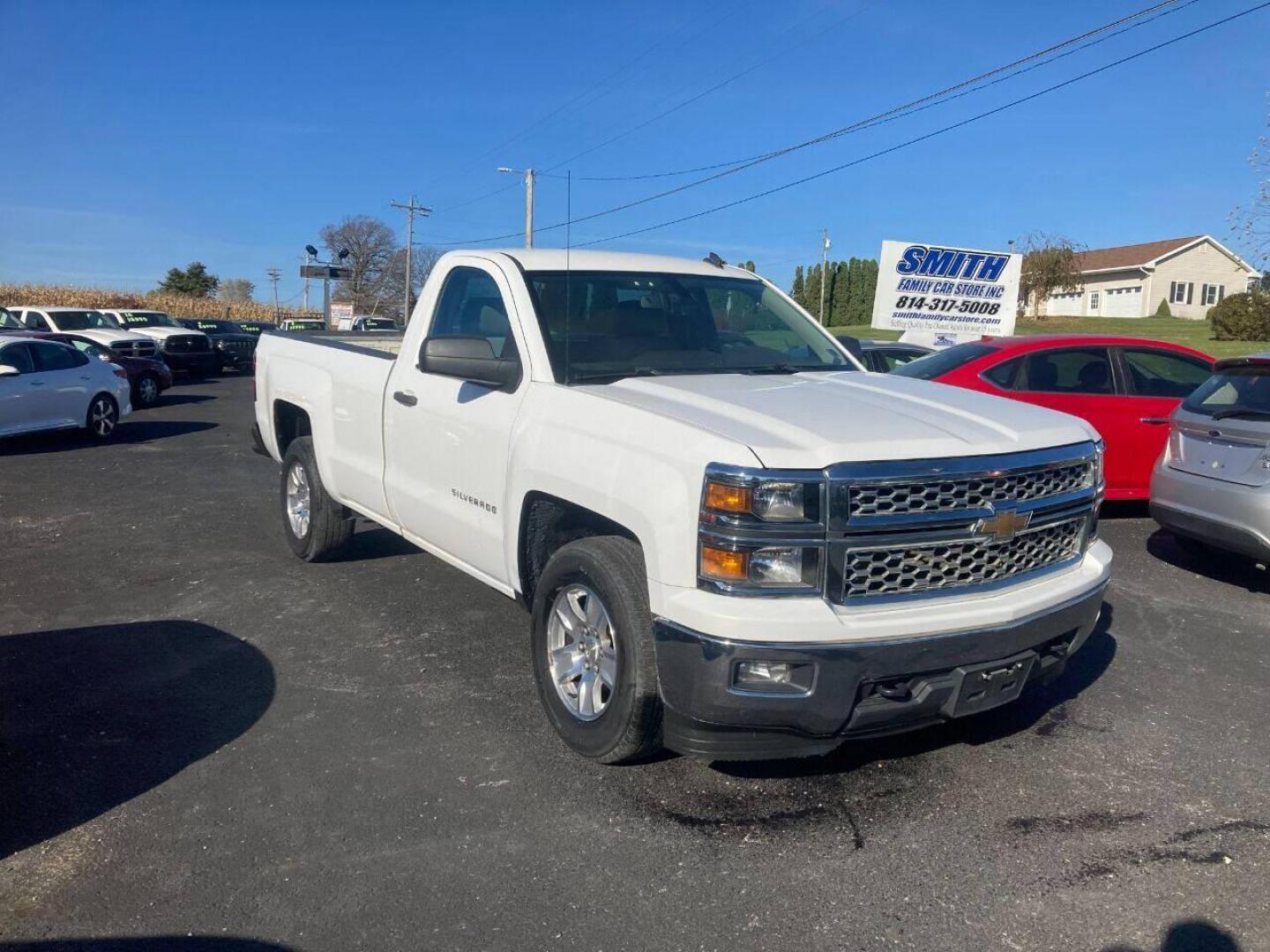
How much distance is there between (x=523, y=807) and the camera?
3732 millimetres

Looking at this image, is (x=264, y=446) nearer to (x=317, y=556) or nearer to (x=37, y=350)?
(x=317, y=556)

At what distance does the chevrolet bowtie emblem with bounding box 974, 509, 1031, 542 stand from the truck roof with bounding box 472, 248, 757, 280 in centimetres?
231

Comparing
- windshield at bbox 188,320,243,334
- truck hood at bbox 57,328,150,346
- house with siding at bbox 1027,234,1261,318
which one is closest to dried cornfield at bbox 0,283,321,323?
windshield at bbox 188,320,243,334

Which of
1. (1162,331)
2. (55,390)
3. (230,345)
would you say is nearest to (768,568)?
(55,390)

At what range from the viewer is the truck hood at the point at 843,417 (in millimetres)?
3418

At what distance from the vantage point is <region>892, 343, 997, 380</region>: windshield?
8.69 meters

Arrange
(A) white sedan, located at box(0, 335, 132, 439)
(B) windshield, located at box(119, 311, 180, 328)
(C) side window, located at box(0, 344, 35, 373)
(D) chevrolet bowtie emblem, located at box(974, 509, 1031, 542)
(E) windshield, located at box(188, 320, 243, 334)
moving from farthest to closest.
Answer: (E) windshield, located at box(188, 320, 243, 334) → (B) windshield, located at box(119, 311, 180, 328) → (C) side window, located at box(0, 344, 35, 373) → (A) white sedan, located at box(0, 335, 132, 439) → (D) chevrolet bowtie emblem, located at box(974, 509, 1031, 542)

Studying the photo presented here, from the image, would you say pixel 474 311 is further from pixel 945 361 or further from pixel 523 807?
pixel 945 361

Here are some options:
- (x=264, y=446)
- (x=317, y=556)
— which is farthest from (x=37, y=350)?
(x=317, y=556)

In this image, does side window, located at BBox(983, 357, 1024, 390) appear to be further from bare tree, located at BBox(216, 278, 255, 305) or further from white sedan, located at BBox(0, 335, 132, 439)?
bare tree, located at BBox(216, 278, 255, 305)

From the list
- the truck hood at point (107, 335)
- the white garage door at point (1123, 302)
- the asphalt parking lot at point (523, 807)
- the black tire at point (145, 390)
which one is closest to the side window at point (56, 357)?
the black tire at point (145, 390)

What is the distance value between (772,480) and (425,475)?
241 cm

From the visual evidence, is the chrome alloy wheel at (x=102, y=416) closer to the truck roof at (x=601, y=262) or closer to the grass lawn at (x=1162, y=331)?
the truck roof at (x=601, y=262)

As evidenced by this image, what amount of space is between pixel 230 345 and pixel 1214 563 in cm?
2741
